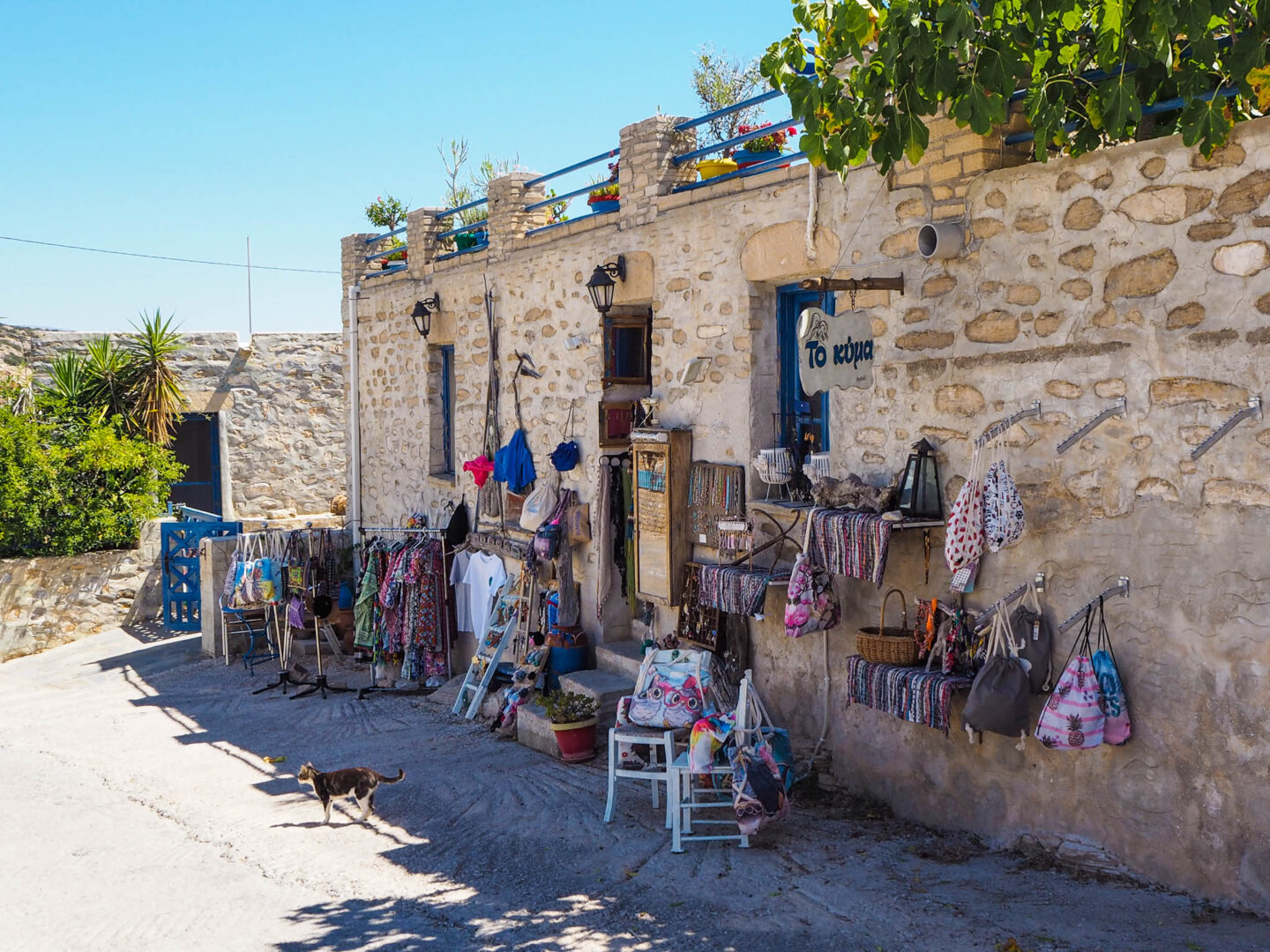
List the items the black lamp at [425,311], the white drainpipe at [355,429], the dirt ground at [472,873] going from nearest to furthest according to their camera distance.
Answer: the dirt ground at [472,873] < the black lamp at [425,311] < the white drainpipe at [355,429]

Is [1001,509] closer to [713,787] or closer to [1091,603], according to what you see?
[1091,603]

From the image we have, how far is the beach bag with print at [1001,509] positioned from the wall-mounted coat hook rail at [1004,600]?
21 cm

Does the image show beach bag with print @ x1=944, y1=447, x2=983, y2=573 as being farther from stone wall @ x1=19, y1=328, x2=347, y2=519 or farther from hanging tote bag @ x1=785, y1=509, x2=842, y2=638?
stone wall @ x1=19, y1=328, x2=347, y2=519

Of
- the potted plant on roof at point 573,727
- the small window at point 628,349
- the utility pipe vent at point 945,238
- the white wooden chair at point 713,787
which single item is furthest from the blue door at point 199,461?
the utility pipe vent at point 945,238

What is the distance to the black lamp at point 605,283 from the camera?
891cm

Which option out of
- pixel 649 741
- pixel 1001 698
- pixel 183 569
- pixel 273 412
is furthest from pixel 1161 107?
pixel 273 412

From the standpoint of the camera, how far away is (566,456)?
959 centimetres

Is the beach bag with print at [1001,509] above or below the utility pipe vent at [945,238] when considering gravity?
below

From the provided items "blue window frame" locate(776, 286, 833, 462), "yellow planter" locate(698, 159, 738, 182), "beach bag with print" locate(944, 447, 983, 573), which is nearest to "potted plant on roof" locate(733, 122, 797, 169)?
"yellow planter" locate(698, 159, 738, 182)

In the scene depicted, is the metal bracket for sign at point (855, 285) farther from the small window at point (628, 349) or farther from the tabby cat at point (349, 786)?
the tabby cat at point (349, 786)

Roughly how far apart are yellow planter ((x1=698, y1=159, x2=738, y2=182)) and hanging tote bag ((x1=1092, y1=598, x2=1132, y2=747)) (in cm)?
413

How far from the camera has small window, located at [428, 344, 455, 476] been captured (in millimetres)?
12180

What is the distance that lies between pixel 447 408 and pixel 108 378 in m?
5.48

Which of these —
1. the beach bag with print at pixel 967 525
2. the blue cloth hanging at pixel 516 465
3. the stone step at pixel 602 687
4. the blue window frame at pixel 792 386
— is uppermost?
the blue window frame at pixel 792 386
